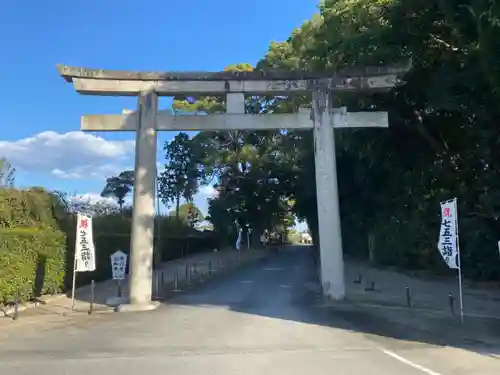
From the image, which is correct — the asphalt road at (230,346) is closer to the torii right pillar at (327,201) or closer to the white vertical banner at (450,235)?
the torii right pillar at (327,201)

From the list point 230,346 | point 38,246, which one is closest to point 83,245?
point 38,246

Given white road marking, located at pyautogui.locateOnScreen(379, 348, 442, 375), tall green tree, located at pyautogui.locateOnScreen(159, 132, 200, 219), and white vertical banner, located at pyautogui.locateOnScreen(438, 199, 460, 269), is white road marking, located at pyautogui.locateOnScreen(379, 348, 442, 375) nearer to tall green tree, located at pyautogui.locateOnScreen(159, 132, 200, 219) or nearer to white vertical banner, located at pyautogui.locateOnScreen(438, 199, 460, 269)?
white vertical banner, located at pyautogui.locateOnScreen(438, 199, 460, 269)

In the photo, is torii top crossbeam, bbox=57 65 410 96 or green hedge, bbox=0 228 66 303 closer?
green hedge, bbox=0 228 66 303

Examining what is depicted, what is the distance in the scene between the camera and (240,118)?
1830 centimetres

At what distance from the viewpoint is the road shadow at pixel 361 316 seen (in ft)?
36.6

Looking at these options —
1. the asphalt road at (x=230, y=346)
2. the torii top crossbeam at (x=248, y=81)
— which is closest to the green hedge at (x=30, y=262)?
the asphalt road at (x=230, y=346)

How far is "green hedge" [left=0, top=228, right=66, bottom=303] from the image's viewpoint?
16516 millimetres

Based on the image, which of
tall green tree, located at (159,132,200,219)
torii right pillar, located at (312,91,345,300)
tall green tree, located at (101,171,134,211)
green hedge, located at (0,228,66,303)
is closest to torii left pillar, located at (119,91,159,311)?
green hedge, located at (0,228,66,303)

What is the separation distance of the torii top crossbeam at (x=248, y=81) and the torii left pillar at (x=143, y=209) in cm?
52

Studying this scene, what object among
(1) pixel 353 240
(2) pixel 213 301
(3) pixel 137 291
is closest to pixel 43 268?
(3) pixel 137 291

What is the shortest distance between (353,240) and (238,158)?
13860 millimetres

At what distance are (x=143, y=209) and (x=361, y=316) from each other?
25.0 feet

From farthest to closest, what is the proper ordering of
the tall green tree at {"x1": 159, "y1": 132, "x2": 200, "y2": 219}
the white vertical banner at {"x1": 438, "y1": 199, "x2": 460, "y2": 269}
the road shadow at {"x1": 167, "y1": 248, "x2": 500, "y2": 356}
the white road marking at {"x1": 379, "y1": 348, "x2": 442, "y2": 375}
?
the tall green tree at {"x1": 159, "y1": 132, "x2": 200, "y2": 219}
the white vertical banner at {"x1": 438, "y1": 199, "x2": 460, "y2": 269}
the road shadow at {"x1": 167, "y1": 248, "x2": 500, "y2": 356}
the white road marking at {"x1": 379, "y1": 348, "x2": 442, "y2": 375}

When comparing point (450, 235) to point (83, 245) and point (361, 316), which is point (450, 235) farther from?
point (83, 245)
